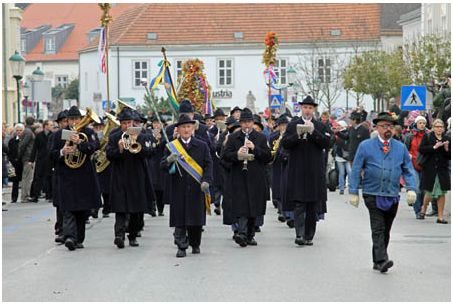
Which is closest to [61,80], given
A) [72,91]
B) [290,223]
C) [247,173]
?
[72,91]

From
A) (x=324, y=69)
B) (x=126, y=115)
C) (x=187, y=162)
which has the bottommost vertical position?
(x=187, y=162)

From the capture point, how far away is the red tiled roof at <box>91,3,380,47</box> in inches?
2992

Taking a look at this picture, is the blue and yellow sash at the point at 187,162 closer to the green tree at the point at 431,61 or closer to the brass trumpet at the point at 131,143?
the brass trumpet at the point at 131,143

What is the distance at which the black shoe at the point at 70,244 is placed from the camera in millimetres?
14273

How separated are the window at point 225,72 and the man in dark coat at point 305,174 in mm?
61840

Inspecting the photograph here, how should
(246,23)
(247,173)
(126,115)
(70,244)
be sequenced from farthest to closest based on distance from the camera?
(246,23) < (247,173) < (126,115) < (70,244)

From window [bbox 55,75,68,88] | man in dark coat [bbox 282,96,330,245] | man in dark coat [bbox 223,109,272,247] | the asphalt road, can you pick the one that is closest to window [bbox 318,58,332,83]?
window [bbox 55,75,68,88]

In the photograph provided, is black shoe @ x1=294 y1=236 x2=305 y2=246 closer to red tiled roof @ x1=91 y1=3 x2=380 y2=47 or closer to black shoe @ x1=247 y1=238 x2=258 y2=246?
black shoe @ x1=247 y1=238 x2=258 y2=246

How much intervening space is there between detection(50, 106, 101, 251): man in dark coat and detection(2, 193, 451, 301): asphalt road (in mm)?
336

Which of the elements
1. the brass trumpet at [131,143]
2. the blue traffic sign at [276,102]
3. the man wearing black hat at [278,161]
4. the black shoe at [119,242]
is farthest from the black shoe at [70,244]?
the blue traffic sign at [276,102]

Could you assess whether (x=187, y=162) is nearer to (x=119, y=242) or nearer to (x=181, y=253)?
(x=181, y=253)

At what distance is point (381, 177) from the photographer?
12156mm

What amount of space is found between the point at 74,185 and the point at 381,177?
4.30 m

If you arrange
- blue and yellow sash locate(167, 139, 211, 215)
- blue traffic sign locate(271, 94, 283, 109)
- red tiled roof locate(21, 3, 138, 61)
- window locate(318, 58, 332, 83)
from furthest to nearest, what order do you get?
red tiled roof locate(21, 3, 138, 61) → window locate(318, 58, 332, 83) → blue traffic sign locate(271, 94, 283, 109) → blue and yellow sash locate(167, 139, 211, 215)
